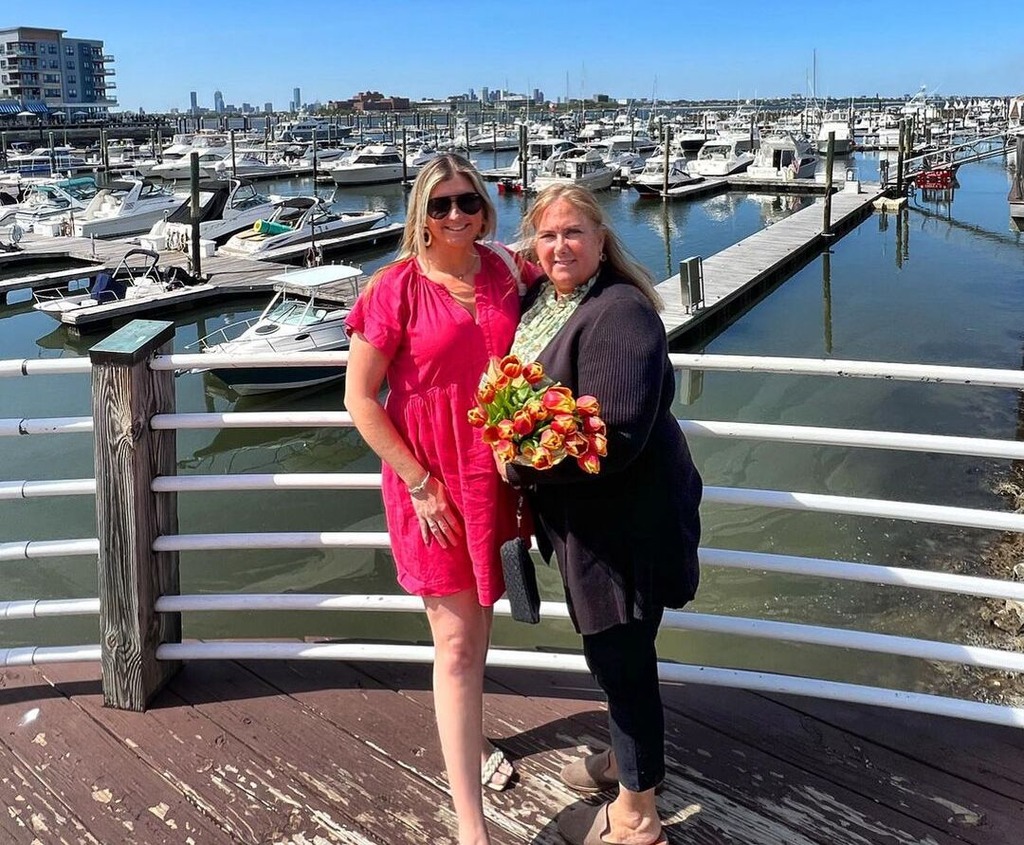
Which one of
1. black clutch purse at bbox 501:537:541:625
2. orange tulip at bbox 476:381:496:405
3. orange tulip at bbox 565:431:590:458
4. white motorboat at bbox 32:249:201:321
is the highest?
white motorboat at bbox 32:249:201:321

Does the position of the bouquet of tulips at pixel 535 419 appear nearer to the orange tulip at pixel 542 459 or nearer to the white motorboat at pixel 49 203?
the orange tulip at pixel 542 459

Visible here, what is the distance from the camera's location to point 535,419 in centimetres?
171

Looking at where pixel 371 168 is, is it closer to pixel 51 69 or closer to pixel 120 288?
pixel 120 288

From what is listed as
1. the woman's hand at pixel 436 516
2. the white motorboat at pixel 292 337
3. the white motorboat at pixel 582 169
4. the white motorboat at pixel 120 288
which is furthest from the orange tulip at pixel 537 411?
the white motorboat at pixel 582 169

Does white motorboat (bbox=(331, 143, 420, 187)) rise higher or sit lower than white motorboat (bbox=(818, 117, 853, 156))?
lower

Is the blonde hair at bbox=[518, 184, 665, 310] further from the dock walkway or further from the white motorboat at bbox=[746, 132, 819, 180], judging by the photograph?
the white motorboat at bbox=[746, 132, 819, 180]

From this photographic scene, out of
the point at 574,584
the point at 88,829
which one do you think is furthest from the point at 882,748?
the point at 88,829

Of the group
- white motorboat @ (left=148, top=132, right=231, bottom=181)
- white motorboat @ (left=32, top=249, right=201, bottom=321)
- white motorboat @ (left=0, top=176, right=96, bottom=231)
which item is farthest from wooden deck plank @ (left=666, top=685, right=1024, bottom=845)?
white motorboat @ (left=148, top=132, right=231, bottom=181)

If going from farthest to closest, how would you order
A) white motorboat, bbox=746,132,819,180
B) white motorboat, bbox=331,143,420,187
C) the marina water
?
white motorboat, bbox=331,143,420,187, white motorboat, bbox=746,132,819,180, the marina water

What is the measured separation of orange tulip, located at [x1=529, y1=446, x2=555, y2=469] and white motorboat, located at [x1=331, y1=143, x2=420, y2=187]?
45349 millimetres

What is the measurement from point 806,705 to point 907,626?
463 cm

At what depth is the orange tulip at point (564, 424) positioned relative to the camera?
168 centimetres

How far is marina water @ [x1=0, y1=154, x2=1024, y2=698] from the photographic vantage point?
22.8ft

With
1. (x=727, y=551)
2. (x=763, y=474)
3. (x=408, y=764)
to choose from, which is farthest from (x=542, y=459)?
(x=763, y=474)
